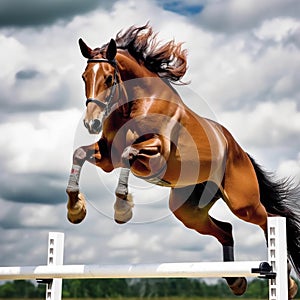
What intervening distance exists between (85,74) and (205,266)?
1.05 metres

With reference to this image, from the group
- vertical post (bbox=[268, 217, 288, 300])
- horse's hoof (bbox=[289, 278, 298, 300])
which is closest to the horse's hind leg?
horse's hoof (bbox=[289, 278, 298, 300])

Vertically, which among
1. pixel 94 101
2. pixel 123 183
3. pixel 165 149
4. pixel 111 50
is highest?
pixel 111 50

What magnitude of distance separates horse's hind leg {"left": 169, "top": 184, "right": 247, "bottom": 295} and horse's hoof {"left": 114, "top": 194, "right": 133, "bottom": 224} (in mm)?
528

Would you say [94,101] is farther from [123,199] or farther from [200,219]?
[200,219]

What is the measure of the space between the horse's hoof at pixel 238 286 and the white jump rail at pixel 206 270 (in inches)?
28.0

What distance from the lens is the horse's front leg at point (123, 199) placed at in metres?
3.28

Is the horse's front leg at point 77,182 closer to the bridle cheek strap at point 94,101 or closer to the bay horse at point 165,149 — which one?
the bay horse at point 165,149

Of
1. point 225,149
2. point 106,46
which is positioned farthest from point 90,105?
point 225,149

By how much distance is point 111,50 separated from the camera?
3.47 m

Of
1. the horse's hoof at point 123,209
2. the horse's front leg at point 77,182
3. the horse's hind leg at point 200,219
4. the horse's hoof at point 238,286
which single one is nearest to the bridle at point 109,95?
the horse's front leg at point 77,182

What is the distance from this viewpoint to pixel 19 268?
12.2 feet

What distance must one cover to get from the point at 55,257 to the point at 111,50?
1118mm

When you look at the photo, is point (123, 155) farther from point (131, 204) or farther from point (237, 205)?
point (237, 205)

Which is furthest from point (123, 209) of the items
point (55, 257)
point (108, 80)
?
point (55, 257)
